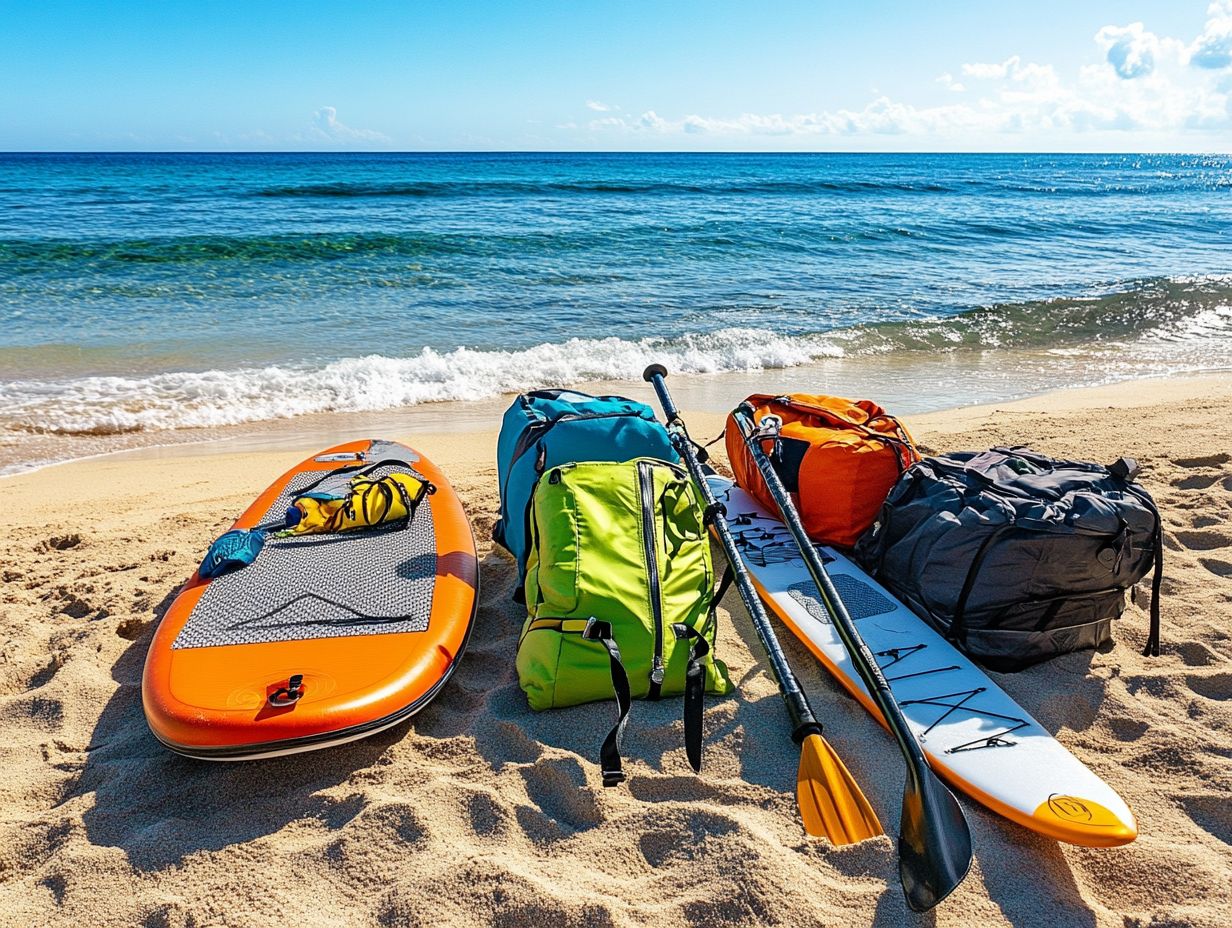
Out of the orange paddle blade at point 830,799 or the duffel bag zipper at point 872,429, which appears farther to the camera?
the duffel bag zipper at point 872,429

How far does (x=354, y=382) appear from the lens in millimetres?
7590

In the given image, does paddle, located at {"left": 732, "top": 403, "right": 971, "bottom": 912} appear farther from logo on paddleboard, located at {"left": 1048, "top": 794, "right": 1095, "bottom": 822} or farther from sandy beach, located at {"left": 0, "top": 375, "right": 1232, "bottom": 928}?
logo on paddleboard, located at {"left": 1048, "top": 794, "right": 1095, "bottom": 822}

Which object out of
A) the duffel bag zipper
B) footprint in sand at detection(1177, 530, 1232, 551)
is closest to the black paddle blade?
the duffel bag zipper

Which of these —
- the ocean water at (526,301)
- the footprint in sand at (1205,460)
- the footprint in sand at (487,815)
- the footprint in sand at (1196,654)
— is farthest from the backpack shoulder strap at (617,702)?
the ocean water at (526,301)

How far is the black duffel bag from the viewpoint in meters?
2.95

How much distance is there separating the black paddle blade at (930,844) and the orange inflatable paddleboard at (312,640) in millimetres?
1579

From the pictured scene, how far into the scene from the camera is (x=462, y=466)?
18.3 ft

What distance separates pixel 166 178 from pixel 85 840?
39.8 m

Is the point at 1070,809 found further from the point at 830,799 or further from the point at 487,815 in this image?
the point at 487,815

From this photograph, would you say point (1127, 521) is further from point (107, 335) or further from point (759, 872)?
point (107, 335)

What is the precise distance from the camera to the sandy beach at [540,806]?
6.82 ft

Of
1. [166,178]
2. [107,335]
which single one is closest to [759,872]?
[107,335]

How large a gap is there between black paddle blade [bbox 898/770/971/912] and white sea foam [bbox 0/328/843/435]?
601cm

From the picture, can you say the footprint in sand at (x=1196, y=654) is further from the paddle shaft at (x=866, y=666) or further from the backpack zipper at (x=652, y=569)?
the backpack zipper at (x=652, y=569)
